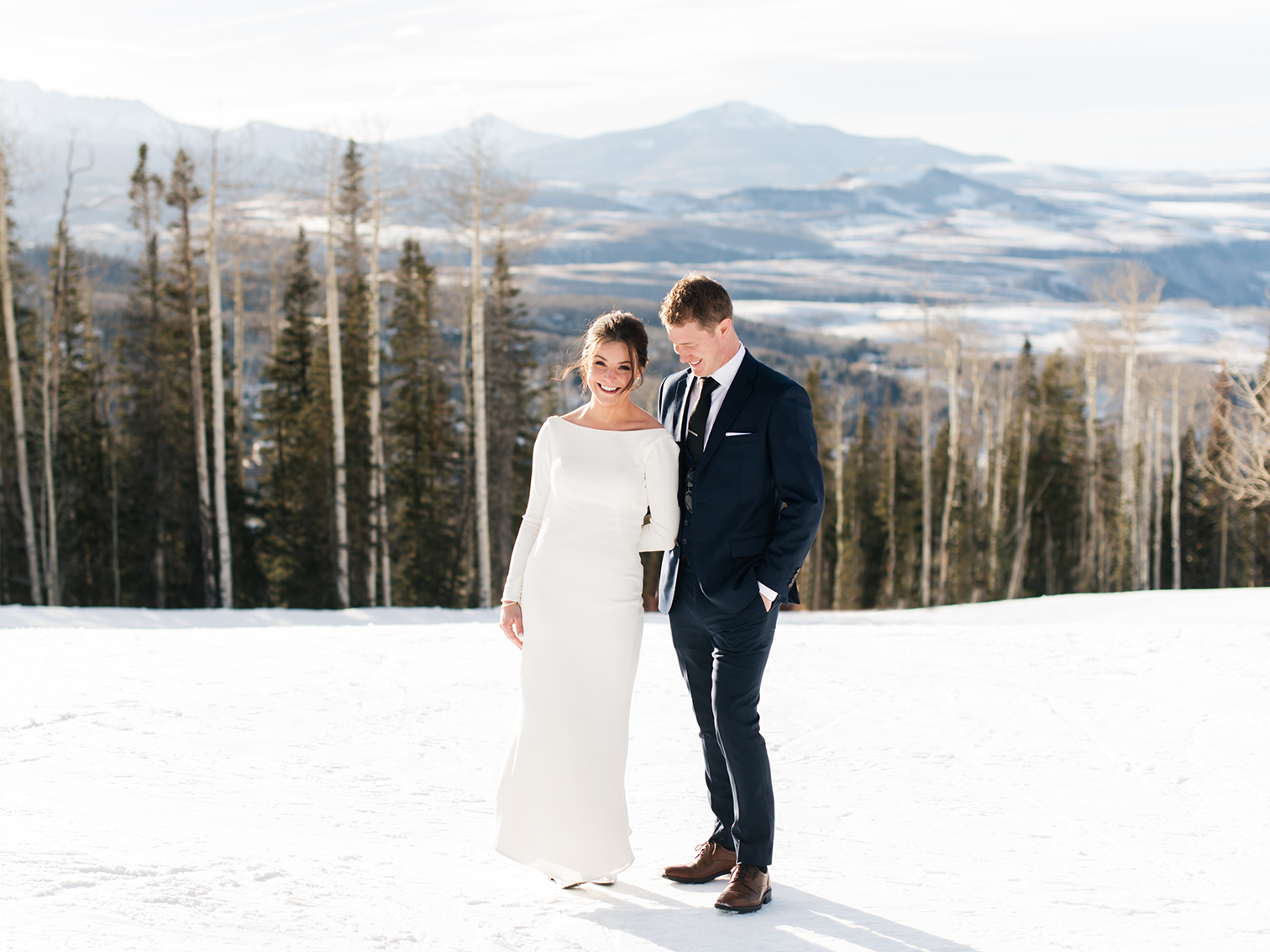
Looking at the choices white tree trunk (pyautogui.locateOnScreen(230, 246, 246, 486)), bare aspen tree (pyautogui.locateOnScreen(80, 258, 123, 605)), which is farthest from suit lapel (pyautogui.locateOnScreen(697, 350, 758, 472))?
bare aspen tree (pyautogui.locateOnScreen(80, 258, 123, 605))

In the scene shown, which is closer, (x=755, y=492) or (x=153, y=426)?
(x=755, y=492)

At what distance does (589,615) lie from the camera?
3.50 m

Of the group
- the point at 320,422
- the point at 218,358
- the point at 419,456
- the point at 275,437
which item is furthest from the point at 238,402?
the point at 218,358

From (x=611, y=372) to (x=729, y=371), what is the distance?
0.40m

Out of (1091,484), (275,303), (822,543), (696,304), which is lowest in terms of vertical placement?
(822,543)

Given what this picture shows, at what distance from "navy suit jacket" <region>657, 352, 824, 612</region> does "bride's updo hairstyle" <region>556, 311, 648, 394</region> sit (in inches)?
13.0

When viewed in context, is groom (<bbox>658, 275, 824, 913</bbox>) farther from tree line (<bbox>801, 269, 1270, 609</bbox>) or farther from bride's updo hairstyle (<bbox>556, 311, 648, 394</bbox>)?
tree line (<bbox>801, 269, 1270, 609</bbox>)

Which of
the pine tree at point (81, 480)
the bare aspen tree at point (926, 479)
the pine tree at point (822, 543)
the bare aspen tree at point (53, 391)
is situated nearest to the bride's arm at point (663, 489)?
the bare aspen tree at point (53, 391)

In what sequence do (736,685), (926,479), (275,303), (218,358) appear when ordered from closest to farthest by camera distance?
(736,685) < (218,358) < (926,479) < (275,303)

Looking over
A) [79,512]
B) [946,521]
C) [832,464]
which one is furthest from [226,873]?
[832,464]

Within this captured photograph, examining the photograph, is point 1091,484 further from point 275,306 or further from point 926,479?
point 275,306

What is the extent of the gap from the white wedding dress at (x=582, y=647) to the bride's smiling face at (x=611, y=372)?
0.45 ft

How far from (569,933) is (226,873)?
118 cm

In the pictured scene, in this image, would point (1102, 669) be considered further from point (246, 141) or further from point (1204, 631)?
point (246, 141)
